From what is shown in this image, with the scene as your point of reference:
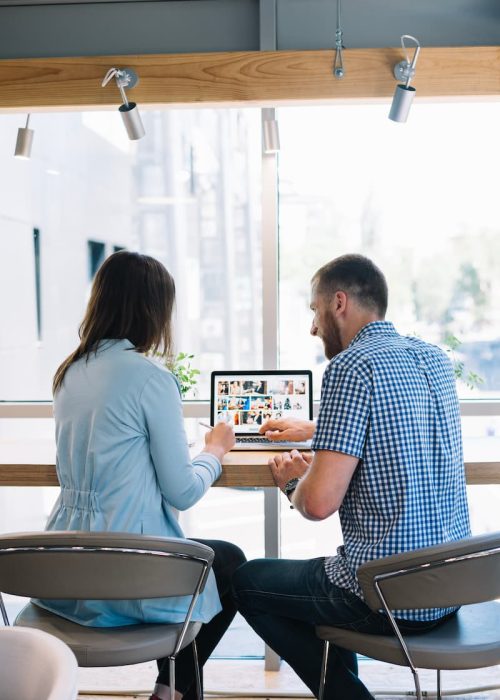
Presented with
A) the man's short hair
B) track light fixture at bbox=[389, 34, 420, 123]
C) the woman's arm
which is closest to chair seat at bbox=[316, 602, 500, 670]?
the woman's arm

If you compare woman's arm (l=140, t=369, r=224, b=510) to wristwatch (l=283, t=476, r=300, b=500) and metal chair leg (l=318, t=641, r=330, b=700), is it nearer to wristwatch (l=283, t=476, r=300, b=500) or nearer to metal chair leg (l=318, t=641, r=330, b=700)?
wristwatch (l=283, t=476, r=300, b=500)

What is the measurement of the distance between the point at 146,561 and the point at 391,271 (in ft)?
6.21

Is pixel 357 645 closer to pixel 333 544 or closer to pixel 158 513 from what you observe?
pixel 158 513

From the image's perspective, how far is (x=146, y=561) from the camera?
1.60 m

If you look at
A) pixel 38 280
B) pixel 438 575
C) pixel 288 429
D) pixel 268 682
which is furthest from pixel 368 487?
pixel 38 280

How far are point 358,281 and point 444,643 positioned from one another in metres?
0.85

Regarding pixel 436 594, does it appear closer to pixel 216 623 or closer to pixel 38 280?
pixel 216 623

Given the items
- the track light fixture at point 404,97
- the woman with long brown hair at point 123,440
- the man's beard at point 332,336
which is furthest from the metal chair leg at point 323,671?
the track light fixture at point 404,97

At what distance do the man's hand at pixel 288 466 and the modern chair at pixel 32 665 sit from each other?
1087mm

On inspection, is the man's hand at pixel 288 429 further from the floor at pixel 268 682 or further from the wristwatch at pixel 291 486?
the floor at pixel 268 682

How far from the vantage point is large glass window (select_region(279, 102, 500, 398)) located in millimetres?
3119

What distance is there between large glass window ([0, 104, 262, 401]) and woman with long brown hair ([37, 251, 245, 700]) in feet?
4.01

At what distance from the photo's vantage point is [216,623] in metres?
2.23

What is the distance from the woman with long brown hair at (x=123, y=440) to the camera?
1853 mm
